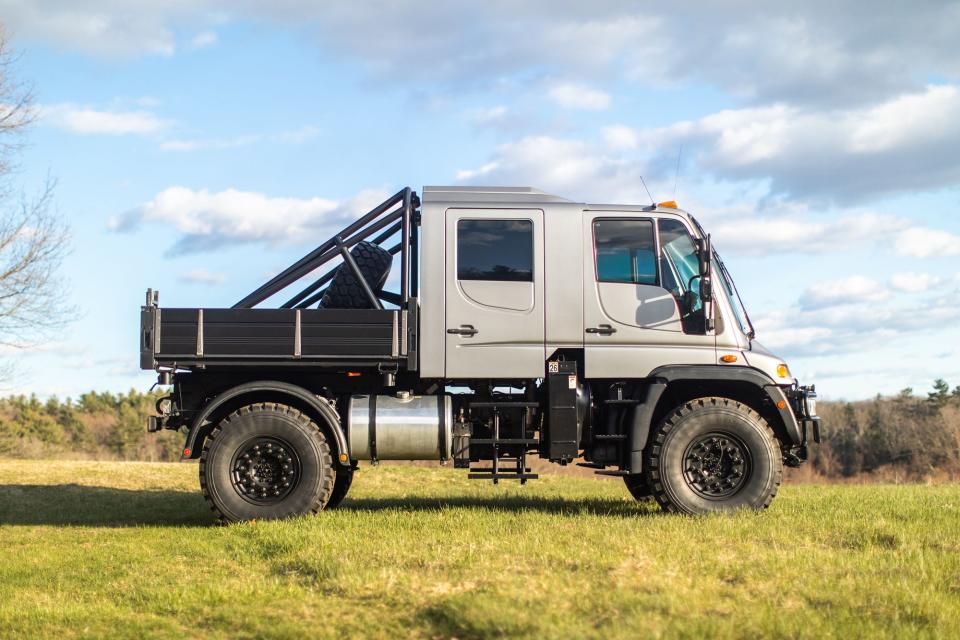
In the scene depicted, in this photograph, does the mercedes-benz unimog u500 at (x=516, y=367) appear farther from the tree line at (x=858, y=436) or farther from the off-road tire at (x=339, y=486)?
the tree line at (x=858, y=436)

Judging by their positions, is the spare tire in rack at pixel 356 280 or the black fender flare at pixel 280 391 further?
the spare tire in rack at pixel 356 280

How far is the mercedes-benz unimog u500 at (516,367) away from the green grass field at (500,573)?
0.65 meters

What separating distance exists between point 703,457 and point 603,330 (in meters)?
1.71

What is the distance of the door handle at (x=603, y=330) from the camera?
10.3 m

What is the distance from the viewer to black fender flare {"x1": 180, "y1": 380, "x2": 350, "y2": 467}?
1013cm

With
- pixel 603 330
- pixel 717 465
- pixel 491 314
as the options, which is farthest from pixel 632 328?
pixel 717 465

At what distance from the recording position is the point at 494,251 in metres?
10.4

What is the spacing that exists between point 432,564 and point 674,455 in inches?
147

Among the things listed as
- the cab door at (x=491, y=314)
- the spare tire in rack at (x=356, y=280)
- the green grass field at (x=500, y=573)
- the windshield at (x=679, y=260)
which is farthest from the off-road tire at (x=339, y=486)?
the windshield at (x=679, y=260)

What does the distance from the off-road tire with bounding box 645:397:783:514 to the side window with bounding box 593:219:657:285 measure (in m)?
1.52

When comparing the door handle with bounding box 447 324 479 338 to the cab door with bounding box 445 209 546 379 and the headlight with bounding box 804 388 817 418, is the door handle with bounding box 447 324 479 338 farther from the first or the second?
the headlight with bounding box 804 388 817 418

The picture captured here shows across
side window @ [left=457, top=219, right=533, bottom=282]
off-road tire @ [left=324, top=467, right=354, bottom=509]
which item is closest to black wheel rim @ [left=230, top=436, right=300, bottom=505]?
off-road tire @ [left=324, top=467, right=354, bottom=509]

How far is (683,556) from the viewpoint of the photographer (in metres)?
7.20

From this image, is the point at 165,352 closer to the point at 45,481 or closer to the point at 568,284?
the point at 568,284
